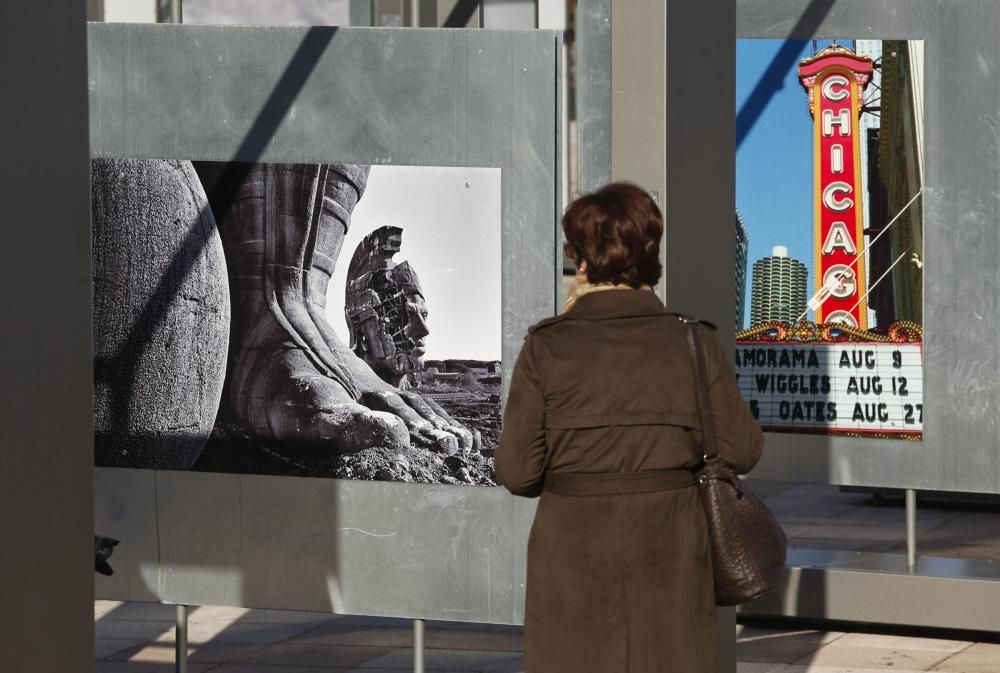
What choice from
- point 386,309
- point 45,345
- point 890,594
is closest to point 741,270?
point 890,594

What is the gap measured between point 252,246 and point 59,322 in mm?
2075

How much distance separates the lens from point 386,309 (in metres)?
4.97

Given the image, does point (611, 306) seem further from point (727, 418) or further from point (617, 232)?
point (727, 418)

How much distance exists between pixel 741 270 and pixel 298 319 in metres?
2.86

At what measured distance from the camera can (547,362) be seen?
318cm

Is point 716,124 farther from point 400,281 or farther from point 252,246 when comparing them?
point 252,246

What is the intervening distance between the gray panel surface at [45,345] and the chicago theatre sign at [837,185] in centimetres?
470

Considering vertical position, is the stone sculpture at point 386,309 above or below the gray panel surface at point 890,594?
above

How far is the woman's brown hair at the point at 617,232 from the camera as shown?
3184mm

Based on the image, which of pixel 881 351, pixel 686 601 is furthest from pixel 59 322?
pixel 881 351

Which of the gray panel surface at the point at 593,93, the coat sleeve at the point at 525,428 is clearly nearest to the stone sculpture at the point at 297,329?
the gray panel surface at the point at 593,93

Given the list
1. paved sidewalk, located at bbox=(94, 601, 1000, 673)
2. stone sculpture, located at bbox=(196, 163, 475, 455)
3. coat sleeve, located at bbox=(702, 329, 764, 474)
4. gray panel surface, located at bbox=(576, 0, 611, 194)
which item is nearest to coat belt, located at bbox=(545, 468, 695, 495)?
coat sleeve, located at bbox=(702, 329, 764, 474)

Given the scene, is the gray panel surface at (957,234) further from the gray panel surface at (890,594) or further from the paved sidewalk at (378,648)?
the paved sidewalk at (378,648)

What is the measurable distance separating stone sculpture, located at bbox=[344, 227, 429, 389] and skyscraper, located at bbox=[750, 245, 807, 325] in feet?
8.81
